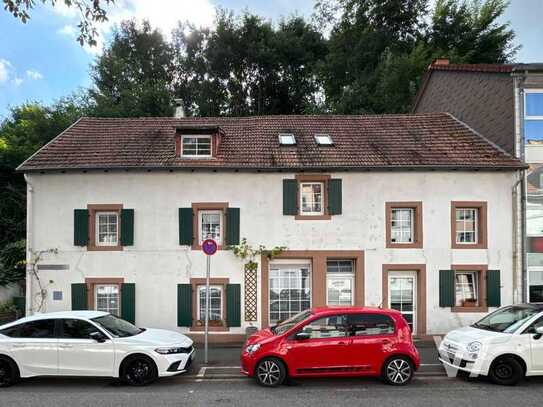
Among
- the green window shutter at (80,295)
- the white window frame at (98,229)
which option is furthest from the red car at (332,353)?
the green window shutter at (80,295)

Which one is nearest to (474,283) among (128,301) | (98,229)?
(128,301)

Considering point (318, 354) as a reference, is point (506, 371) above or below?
below

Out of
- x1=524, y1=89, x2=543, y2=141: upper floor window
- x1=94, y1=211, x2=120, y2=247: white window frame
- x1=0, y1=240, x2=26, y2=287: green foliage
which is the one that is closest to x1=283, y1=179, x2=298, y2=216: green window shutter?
x1=94, y1=211, x2=120, y2=247: white window frame

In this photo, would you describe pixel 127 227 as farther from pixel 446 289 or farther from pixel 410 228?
pixel 446 289

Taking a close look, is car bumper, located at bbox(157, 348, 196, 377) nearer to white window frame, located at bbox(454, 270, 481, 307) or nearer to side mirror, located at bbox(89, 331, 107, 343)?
side mirror, located at bbox(89, 331, 107, 343)

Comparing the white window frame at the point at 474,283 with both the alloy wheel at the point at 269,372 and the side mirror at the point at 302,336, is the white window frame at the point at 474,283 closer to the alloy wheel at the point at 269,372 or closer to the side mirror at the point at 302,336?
the side mirror at the point at 302,336

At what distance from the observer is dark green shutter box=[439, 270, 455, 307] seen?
12750 mm

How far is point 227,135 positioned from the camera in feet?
49.2

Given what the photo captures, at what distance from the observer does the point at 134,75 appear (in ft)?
105

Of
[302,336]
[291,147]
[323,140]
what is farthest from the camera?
[323,140]

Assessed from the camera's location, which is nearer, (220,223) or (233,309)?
(233,309)

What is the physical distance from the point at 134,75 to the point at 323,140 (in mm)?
22848

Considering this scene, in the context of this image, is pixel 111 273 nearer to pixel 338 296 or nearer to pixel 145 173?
pixel 145 173

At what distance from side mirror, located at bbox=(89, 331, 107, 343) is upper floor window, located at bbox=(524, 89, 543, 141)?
43.2 ft
